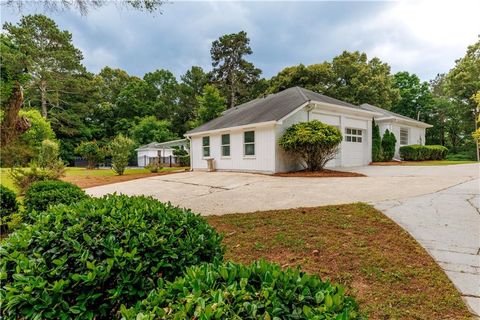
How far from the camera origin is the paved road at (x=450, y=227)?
2638mm

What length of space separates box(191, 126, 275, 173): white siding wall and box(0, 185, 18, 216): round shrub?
9167 millimetres

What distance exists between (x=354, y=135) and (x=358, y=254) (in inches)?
528

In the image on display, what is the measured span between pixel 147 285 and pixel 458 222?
4684mm

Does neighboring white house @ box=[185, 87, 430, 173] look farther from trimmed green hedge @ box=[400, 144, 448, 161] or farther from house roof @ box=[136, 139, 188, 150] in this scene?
house roof @ box=[136, 139, 188, 150]

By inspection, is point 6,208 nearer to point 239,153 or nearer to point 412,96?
point 239,153

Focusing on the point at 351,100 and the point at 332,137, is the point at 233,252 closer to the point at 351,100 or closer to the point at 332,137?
the point at 332,137

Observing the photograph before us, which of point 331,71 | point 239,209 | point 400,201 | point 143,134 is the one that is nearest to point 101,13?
point 239,209

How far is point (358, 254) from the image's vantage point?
313 cm

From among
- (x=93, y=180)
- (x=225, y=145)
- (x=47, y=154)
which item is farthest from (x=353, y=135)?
(x=47, y=154)

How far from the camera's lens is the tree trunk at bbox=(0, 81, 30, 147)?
5.99 metres

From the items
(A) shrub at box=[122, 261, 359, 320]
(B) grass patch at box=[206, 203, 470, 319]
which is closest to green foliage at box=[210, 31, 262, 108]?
(B) grass patch at box=[206, 203, 470, 319]

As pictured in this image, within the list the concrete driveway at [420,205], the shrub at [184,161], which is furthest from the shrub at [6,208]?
the shrub at [184,161]

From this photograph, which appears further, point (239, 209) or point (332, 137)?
point (332, 137)

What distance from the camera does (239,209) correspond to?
229 inches
